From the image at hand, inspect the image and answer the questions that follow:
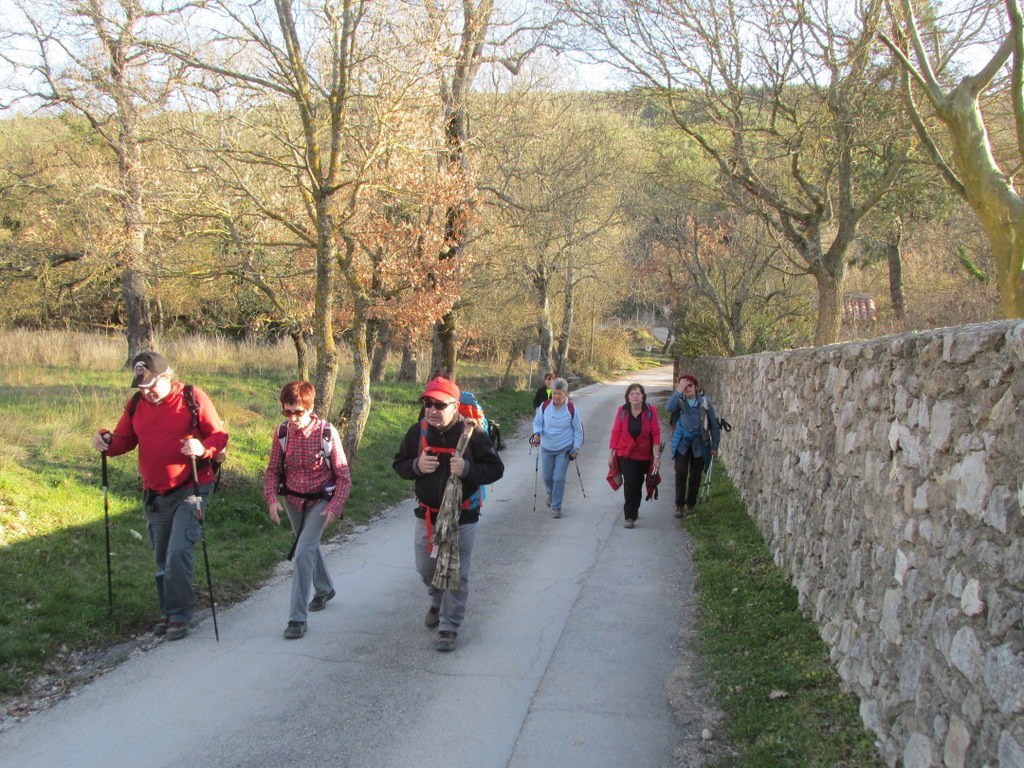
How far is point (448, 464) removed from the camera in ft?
19.8

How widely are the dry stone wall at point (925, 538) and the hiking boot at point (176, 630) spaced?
15.2ft

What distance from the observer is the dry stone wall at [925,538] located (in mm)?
2975

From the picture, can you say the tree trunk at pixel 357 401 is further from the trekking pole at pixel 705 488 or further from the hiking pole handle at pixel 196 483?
the hiking pole handle at pixel 196 483

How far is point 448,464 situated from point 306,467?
1161mm

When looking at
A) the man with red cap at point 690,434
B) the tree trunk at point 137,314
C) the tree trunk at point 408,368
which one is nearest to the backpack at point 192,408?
the man with red cap at point 690,434

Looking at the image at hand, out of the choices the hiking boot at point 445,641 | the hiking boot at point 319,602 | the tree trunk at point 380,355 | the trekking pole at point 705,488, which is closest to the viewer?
the hiking boot at point 445,641

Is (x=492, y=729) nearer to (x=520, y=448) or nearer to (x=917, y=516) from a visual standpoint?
(x=917, y=516)

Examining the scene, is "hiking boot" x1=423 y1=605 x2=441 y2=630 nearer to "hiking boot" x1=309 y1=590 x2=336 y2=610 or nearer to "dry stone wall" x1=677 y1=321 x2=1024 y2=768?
"hiking boot" x1=309 y1=590 x2=336 y2=610

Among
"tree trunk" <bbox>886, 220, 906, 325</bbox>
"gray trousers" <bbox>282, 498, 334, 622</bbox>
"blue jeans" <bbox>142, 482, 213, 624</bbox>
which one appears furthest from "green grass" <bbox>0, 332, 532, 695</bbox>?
"tree trunk" <bbox>886, 220, 906, 325</bbox>

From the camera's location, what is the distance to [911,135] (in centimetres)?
1352

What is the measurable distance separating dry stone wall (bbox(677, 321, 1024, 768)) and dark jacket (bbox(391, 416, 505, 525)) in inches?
98.0

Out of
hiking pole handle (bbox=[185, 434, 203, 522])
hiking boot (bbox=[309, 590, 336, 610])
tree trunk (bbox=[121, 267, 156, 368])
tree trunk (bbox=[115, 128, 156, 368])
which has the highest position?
tree trunk (bbox=[115, 128, 156, 368])

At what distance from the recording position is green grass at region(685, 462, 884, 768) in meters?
4.22

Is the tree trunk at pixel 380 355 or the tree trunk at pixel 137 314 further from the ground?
the tree trunk at pixel 137 314
